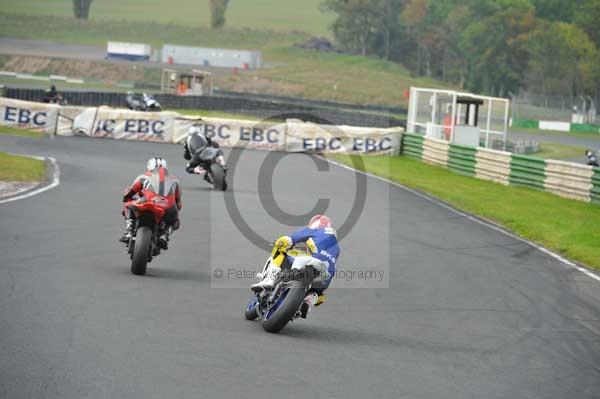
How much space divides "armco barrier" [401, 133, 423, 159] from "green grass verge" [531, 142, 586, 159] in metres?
9.70

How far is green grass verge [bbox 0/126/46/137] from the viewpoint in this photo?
34781 millimetres

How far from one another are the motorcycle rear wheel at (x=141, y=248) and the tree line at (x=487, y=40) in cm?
7261

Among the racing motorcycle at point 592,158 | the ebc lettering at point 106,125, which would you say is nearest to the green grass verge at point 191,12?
the ebc lettering at point 106,125

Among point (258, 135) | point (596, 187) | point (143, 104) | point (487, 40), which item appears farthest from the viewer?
point (487, 40)

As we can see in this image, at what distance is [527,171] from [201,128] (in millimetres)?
13110

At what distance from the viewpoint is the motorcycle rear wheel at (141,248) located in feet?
39.5

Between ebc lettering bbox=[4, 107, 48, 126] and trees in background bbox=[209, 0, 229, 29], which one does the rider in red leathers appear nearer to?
ebc lettering bbox=[4, 107, 48, 126]

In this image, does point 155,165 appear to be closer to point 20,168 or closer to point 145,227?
point 145,227

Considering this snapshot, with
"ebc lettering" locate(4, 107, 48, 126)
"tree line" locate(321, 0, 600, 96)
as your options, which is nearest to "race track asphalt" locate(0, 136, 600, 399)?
"ebc lettering" locate(4, 107, 48, 126)

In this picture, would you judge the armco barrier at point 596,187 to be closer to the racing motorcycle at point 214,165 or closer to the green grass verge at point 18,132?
the racing motorcycle at point 214,165

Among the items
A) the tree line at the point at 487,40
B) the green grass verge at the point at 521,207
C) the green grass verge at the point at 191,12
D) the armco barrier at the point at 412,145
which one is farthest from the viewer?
the green grass verge at the point at 191,12

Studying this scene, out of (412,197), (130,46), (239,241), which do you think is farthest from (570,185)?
(130,46)

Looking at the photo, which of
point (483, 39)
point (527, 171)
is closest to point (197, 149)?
point (527, 171)

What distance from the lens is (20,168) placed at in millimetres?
23484
